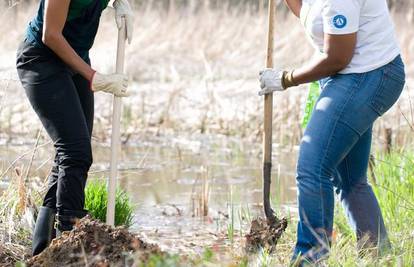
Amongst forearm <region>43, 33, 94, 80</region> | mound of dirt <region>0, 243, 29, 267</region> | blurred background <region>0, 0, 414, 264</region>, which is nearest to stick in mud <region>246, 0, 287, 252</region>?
blurred background <region>0, 0, 414, 264</region>

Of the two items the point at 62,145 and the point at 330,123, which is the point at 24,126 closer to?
the point at 62,145

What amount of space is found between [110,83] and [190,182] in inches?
155

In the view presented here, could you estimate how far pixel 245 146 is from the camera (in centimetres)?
1145

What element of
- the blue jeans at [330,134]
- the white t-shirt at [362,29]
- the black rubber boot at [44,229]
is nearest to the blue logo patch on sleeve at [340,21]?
the white t-shirt at [362,29]

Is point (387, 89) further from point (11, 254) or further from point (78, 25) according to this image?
point (11, 254)

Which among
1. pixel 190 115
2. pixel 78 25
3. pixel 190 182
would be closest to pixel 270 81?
pixel 78 25

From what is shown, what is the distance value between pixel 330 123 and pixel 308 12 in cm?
54

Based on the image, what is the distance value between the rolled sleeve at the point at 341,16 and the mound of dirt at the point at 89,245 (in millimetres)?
1283

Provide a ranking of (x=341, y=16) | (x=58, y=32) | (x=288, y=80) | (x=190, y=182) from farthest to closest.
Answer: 1. (x=190, y=182)
2. (x=288, y=80)
3. (x=58, y=32)
4. (x=341, y=16)

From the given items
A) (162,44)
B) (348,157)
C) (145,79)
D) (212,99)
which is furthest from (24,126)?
(348,157)

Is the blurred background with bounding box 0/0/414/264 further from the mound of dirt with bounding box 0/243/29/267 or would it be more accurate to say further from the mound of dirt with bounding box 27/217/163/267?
the mound of dirt with bounding box 27/217/163/267

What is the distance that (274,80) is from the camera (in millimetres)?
5398

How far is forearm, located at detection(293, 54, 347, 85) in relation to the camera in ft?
16.3

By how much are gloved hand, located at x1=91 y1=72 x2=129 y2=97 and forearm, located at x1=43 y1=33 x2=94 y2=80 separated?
7 cm
